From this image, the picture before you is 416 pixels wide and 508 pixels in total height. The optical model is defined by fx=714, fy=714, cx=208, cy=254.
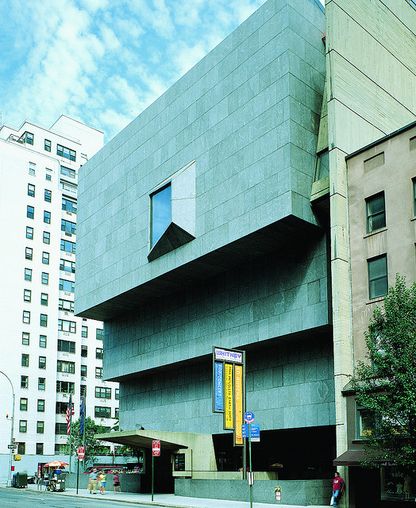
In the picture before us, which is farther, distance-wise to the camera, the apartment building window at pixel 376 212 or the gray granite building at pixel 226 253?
the gray granite building at pixel 226 253

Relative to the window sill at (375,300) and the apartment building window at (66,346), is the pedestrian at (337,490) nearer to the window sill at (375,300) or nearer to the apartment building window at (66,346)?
the window sill at (375,300)

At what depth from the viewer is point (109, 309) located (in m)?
60.5

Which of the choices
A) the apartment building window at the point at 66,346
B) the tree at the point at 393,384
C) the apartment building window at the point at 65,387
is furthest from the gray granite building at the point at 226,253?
the apartment building window at the point at 66,346

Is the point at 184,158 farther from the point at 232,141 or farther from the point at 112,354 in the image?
the point at 112,354

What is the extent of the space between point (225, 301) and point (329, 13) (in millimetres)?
19862

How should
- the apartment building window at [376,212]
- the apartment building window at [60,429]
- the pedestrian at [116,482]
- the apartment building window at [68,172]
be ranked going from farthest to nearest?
the apartment building window at [68,172], the apartment building window at [60,429], the pedestrian at [116,482], the apartment building window at [376,212]

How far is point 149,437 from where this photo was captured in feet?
157

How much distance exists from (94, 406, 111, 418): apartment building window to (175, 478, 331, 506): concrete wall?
6786cm

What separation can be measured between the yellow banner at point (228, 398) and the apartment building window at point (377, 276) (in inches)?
389

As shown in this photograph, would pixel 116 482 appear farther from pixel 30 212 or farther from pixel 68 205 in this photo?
pixel 68 205

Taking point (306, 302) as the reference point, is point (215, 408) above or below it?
below

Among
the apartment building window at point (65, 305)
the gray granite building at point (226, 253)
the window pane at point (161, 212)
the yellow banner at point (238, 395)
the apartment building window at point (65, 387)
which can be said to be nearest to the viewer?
the yellow banner at point (238, 395)

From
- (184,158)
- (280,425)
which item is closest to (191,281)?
(184,158)

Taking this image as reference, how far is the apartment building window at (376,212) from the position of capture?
36.9 m
